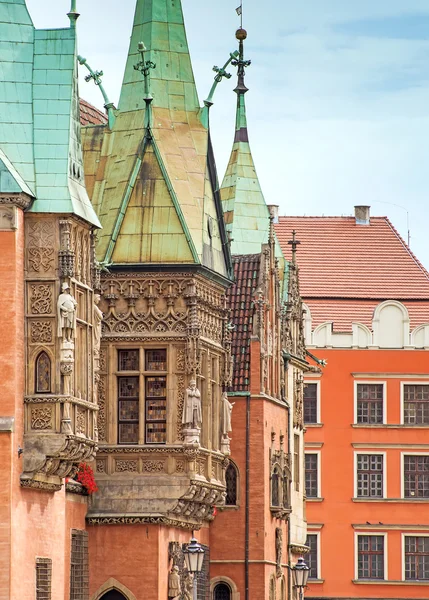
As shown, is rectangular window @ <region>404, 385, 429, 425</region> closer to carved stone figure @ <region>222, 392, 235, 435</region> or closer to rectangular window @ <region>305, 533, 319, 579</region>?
rectangular window @ <region>305, 533, 319, 579</region>

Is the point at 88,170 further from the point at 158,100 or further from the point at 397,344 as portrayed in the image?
the point at 397,344

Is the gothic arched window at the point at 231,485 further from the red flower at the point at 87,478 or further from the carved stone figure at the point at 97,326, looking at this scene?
the carved stone figure at the point at 97,326

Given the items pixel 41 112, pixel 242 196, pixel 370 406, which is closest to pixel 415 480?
pixel 370 406

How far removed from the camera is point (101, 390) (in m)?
50.1

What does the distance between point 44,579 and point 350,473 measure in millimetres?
39605

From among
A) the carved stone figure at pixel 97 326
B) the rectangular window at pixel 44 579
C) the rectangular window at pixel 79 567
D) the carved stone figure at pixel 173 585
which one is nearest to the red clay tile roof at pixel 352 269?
the carved stone figure at pixel 173 585

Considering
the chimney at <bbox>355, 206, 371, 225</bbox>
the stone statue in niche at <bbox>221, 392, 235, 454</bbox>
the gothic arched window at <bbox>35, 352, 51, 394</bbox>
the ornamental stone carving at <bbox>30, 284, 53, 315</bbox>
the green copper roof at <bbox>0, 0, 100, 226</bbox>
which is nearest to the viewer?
the gothic arched window at <bbox>35, 352, 51, 394</bbox>

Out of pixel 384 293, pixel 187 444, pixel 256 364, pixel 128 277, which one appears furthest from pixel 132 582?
pixel 384 293

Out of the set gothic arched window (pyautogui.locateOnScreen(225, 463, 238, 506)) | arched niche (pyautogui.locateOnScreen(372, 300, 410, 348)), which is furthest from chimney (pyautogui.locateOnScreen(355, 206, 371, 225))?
gothic arched window (pyautogui.locateOnScreen(225, 463, 238, 506))

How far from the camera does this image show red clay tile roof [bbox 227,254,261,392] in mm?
58781

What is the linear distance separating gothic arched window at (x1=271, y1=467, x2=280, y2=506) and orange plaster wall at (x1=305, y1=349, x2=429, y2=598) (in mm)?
21475

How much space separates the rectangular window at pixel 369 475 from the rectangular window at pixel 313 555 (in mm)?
2513

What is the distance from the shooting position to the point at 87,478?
4881 cm

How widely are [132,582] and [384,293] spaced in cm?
3898
